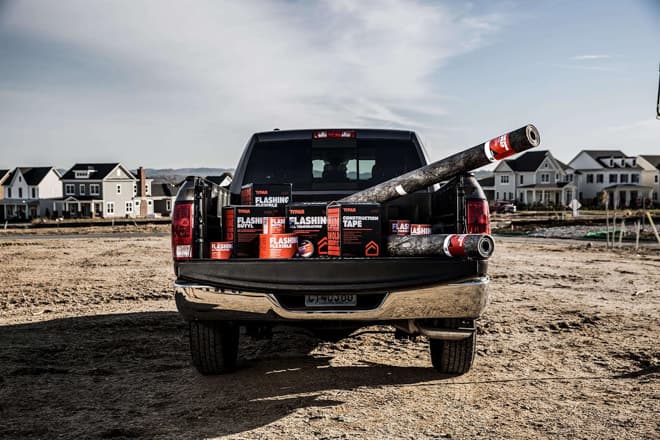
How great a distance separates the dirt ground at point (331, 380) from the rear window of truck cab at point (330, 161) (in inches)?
69.6

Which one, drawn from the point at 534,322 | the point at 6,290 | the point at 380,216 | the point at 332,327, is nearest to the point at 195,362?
the point at 332,327

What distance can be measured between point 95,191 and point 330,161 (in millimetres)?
90318

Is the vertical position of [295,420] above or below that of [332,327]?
below

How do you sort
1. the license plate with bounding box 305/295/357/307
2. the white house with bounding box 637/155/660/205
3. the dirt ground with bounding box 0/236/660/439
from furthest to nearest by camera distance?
the white house with bounding box 637/155/660/205 < the license plate with bounding box 305/295/357/307 < the dirt ground with bounding box 0/236/660/439

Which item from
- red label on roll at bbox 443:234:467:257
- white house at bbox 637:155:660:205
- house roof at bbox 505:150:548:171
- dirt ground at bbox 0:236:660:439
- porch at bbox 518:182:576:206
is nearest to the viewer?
dirt ground at bbox 0:236:660:439

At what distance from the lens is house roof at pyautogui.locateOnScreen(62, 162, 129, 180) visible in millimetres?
91688

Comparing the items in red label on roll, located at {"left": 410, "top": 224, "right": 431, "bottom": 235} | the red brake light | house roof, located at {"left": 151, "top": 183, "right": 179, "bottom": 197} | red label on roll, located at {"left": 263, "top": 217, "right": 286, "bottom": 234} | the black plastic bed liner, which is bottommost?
the black plastic bed liner

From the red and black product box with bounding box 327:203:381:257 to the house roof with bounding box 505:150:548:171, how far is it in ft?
299

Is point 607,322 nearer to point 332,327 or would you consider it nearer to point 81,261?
point 332,327

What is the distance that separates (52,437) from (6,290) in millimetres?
8710

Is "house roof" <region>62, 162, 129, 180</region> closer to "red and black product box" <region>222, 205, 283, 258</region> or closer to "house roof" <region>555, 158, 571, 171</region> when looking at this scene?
"house roof" <region>555, 158, 571, 171</region>

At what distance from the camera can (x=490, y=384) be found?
212 inches

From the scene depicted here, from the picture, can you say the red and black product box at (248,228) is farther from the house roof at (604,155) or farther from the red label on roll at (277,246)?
the house roof at (604,155)

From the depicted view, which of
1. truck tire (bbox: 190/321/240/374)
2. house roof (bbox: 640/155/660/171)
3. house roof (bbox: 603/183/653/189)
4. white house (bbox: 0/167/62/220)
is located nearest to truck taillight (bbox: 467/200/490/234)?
truck tire (bbox: 190/321/240/374)
